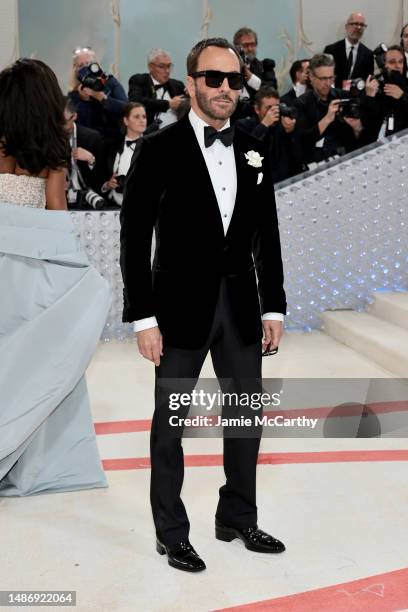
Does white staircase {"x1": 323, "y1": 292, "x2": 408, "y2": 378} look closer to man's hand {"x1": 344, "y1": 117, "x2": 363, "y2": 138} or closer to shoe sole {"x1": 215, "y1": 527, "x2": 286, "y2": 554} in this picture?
man's hand {"x1": 344, "y1": 117, "x2": 363, "y2": 138}

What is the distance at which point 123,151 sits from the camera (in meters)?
6.80

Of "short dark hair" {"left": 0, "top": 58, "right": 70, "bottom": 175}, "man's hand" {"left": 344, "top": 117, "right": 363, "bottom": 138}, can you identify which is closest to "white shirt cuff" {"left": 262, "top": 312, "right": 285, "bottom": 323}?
"short dark hair" {"left": 0, "top": 58, "right": 70, "bottom": 175}

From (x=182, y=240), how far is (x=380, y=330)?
11.8 ft

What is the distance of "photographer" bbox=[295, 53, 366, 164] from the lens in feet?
23.2

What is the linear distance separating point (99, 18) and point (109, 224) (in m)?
3.73

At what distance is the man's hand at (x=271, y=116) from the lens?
6.76 meters

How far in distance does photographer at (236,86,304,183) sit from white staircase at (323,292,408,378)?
3.80 ft

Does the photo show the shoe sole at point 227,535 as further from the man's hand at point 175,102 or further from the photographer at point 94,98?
the man's hand at point 175,102

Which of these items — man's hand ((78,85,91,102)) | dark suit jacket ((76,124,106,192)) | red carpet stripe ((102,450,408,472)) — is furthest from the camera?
man's hand ((78,85,91,102))

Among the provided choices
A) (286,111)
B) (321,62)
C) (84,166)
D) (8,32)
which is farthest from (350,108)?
(8,32)

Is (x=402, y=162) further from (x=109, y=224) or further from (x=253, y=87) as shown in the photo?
(x=109, y=224)

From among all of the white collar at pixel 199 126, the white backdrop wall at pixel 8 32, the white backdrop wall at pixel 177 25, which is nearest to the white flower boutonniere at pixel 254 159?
the white collar at pixel 199 126

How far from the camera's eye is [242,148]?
2705 millimetres

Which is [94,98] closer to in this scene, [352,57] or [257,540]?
[352,57]
